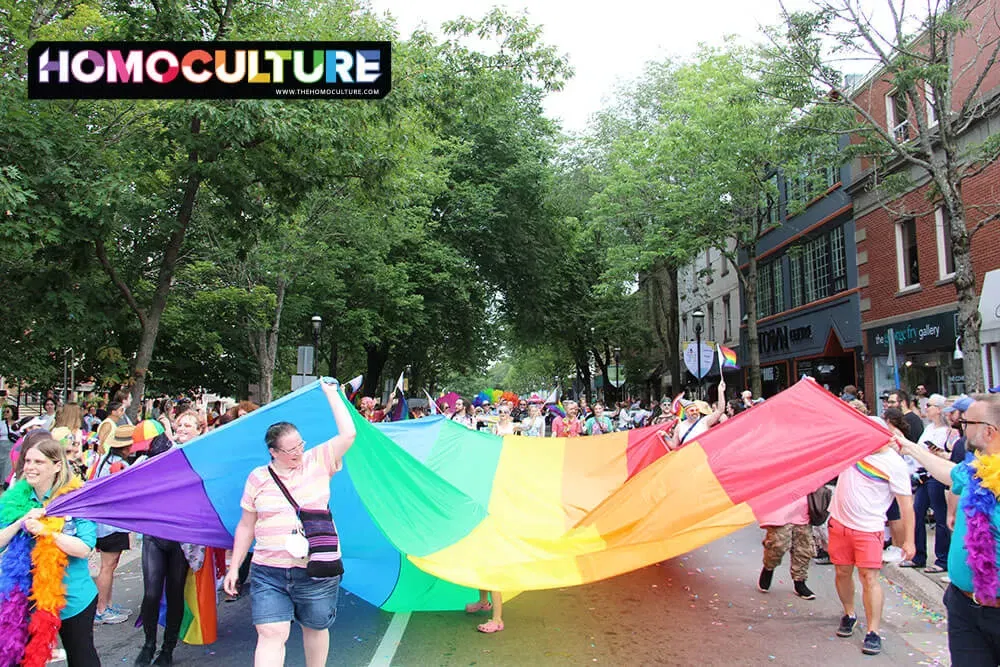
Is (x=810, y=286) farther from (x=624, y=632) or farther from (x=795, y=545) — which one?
(x=624, y=632)

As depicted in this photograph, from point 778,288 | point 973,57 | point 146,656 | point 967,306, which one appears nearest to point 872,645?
point 146,656

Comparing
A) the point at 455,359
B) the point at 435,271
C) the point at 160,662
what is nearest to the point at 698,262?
the point at 455,359

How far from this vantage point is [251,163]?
42.4 feet

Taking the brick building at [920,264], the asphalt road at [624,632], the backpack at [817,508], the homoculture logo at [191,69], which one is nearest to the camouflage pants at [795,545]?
the backpack at [817,508]

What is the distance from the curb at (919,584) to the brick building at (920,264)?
9.05 metres

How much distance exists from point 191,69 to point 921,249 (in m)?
17.5

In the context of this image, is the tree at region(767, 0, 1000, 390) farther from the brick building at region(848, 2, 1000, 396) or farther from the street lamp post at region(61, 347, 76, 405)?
the street lamp post at region(61, 347, 76, 405)

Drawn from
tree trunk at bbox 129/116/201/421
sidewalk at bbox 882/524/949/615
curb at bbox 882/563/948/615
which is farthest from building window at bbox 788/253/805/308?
tree trunk at bbox 129/116/201/421

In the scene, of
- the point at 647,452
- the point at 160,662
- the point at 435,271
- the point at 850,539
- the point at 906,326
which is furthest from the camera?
the point at 435,271

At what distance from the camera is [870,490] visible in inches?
235

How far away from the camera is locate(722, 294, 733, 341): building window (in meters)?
36.4

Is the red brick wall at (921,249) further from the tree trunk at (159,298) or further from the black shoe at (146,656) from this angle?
the black shoe at (146,656)

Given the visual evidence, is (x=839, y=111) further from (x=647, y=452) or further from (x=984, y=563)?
(x=984, y=563)

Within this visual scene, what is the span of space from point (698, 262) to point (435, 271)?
53.0 feet
